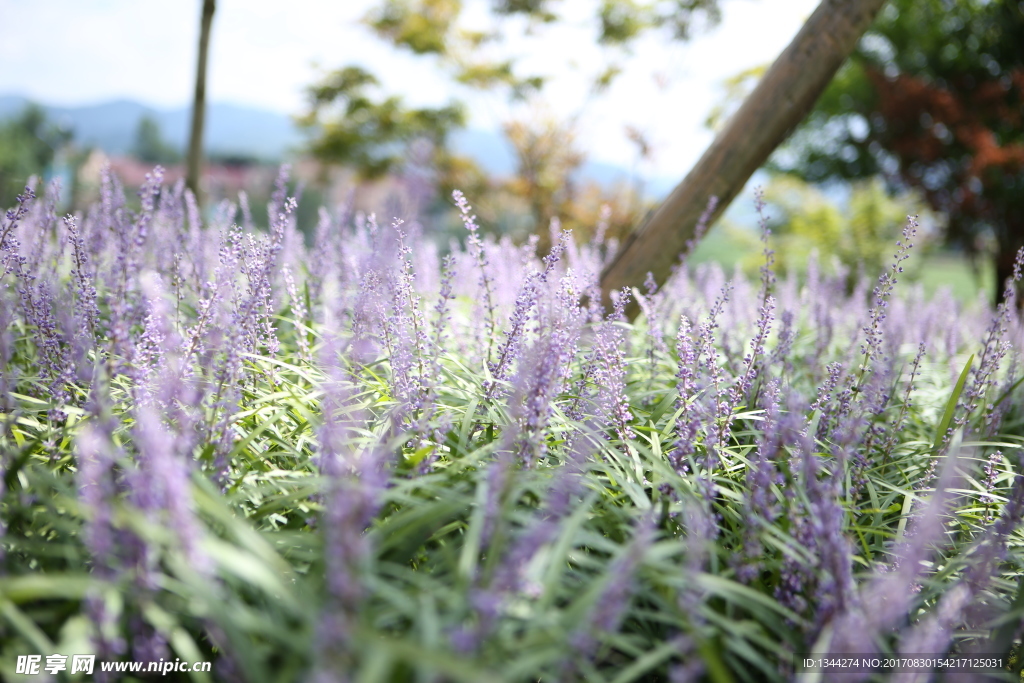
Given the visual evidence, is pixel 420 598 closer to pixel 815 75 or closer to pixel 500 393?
pixel 500 393

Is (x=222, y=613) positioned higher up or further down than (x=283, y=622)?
higher up

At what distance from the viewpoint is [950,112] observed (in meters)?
13.5

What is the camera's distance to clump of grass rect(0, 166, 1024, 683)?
1.17 metres

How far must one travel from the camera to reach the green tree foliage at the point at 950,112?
13297 mm

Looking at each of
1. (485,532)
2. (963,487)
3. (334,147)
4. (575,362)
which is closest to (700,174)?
(575,362)

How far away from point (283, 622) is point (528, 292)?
1240 mm

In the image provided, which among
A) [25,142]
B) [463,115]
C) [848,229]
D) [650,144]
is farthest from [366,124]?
[25,142]

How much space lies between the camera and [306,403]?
2.24 m

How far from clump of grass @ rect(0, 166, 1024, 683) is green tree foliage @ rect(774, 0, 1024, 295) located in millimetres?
11527

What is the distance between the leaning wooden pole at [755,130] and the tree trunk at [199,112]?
4.88 metres

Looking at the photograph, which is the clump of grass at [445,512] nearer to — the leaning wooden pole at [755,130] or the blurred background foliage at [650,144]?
the leaning wooden pole at [755,130]

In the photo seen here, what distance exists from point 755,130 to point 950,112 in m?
12.7

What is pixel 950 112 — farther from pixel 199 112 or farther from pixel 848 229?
pixel 199 112

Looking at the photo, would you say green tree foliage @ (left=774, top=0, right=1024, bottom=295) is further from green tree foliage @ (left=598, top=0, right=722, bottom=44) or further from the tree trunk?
the tree trunk
